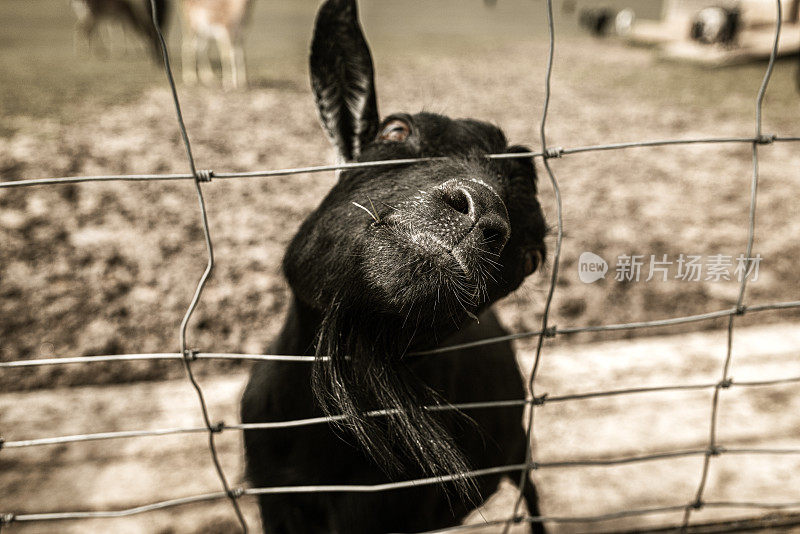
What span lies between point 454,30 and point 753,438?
16.7 m

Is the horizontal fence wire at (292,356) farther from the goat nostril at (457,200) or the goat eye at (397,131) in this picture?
the goat eye at (397,131)

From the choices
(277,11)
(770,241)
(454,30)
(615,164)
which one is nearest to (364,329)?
(770,241)

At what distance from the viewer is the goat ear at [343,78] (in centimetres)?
178

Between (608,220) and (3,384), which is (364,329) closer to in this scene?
(3,384)

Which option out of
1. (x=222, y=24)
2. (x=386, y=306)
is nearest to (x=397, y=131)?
(x=386, y=306)

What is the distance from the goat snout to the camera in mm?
1314

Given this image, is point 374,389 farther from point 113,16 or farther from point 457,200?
point 113,16

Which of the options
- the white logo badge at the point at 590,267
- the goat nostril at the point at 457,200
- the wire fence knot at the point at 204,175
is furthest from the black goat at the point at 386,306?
the white logo badge at the point at 590,267

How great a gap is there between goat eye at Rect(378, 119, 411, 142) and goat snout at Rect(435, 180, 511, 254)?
0.44m

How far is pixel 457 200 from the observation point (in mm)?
1363

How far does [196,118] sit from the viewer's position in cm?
768

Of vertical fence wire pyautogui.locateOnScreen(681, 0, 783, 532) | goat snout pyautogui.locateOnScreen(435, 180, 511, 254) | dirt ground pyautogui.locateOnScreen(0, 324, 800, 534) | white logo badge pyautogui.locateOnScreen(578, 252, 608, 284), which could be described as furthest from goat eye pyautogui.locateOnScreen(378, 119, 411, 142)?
white logo badge pyautogui.locateOnScreen(578, 252, 608, 284)

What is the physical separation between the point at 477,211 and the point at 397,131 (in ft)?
1.88

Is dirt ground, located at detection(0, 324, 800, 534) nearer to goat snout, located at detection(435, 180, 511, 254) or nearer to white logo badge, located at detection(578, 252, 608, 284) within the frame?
white logo badge, located at detection(578, 252, 608, 284)
